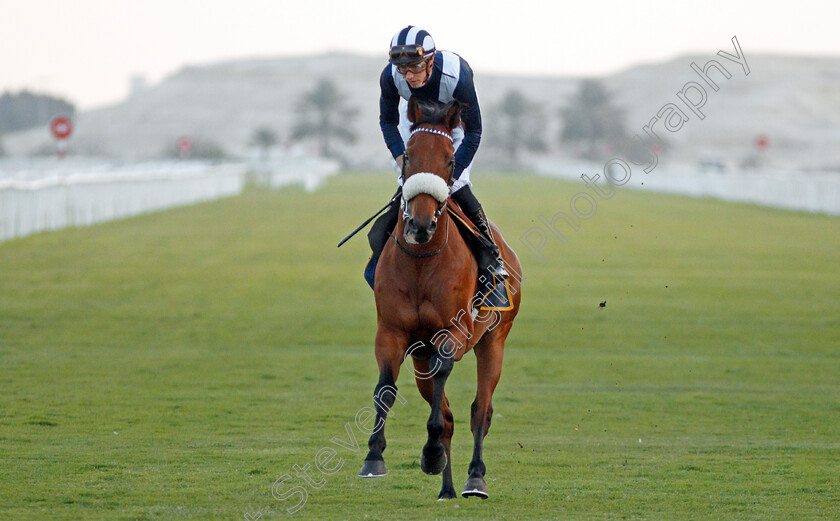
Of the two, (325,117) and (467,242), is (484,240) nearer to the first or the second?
(467,242)

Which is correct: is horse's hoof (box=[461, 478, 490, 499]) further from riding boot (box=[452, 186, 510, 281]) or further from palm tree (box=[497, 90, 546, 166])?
→ palm tree (box=[497, 90, 546, 166])

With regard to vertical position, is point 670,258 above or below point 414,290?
below

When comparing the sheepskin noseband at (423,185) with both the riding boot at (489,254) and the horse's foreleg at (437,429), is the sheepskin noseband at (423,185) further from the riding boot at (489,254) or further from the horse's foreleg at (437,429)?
the riding boot at (489,254)

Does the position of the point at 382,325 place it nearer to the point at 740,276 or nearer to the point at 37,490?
the point at 37,490

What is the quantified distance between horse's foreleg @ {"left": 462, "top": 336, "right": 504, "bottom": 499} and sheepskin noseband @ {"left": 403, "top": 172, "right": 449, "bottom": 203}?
149 cm

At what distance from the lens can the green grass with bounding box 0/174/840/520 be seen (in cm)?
654

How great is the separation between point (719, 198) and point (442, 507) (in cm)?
5052

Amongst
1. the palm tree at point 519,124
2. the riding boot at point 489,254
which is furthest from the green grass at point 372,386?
the palm tree at point 519,124

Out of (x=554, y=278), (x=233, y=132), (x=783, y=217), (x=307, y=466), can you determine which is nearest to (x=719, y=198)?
(x=783, y=217)

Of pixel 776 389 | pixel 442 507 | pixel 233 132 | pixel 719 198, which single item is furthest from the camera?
pixel 233 132

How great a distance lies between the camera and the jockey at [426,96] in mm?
6691

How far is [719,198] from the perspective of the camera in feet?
180

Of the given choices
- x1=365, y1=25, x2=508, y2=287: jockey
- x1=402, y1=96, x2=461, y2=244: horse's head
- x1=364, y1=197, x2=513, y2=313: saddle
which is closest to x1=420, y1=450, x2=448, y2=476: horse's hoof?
x1=364, y1=197, x2=513, y2=313: saddle

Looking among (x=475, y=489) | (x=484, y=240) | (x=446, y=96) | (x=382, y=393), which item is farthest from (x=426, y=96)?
(x=475, y=489)
